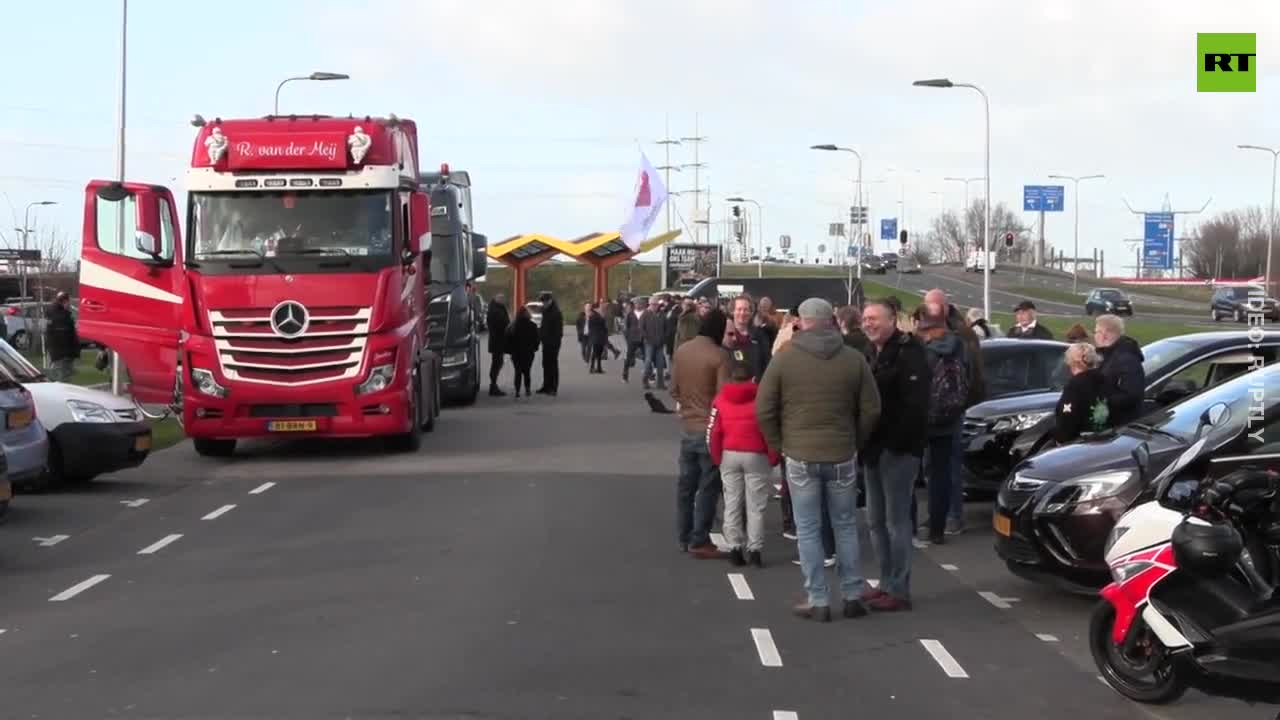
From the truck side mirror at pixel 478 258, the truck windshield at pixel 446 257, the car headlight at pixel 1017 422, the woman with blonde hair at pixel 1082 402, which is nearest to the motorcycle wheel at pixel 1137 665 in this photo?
the woman with blonde hair at pixel 1082 402

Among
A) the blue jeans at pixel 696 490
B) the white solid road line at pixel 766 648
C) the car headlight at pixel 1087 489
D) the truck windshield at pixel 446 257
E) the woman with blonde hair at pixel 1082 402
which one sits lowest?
the white solid road line at pixel 766 648

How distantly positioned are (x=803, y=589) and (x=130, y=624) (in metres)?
4.20

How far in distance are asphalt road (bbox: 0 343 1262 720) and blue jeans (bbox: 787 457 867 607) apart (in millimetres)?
251

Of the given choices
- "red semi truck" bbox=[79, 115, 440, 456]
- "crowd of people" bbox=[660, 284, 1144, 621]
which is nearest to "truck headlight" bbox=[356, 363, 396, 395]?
"red semi truck" bbox=[79, 115, 440, 456]

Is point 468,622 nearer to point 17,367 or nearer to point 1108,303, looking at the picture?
point 17,367

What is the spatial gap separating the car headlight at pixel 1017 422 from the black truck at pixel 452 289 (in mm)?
13149

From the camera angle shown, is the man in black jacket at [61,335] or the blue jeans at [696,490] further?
the man in black jacket at [61,335]

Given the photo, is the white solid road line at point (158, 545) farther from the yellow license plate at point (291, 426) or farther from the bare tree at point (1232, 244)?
the bare tree at point (1232, 244)

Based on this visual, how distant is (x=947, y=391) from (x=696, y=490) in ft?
6.99

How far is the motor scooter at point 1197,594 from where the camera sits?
6621 mm

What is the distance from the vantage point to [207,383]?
58.5 ft

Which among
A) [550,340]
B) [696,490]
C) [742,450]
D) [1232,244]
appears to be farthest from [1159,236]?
[742,450]

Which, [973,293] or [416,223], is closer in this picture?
[416,223]

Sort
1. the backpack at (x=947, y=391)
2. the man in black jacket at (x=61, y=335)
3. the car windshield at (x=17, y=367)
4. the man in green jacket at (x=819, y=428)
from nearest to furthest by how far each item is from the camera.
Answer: the man in green jacket at (x=819, y=428), the backpack at (x=947, y=391), the car windshield at (x=17, y=367), the man in black jacket at (x=61, y=335)
